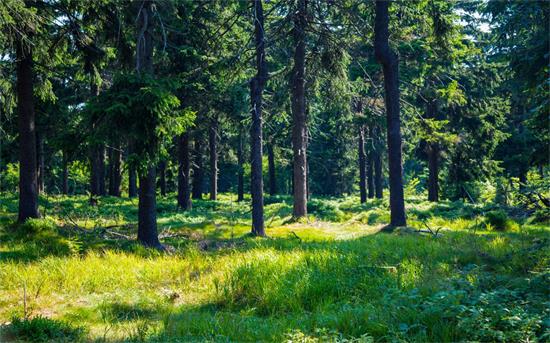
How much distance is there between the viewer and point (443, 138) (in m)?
17.3

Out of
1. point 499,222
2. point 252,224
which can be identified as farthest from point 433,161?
point 252,224

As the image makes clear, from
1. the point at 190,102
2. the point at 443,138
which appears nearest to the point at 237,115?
the point at 190,102

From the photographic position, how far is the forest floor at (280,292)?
471 cm

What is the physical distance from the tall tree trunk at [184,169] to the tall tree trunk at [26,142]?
8.61 meters

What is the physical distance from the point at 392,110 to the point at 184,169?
37.5 ft

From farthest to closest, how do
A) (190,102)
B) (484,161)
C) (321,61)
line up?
(484,161), (190,102), (321,61)

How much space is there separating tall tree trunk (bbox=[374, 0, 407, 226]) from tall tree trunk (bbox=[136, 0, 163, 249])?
7.46m

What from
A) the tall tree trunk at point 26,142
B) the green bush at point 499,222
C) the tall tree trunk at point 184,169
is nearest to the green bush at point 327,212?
the tall tree trunk at point 184,169

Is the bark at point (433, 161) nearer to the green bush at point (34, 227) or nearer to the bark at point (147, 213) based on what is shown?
the bark at point (147, 213)

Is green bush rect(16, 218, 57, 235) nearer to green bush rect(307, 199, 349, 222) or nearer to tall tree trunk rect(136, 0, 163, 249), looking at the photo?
tall tree trunk rect(136, 0, 163, 249)

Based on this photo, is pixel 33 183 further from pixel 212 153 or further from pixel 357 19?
pixel 212 153

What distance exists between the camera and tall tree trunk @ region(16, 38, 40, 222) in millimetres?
12508

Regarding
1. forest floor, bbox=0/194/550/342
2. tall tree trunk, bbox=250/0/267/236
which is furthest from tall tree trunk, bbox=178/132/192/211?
forest floor, bbox=0/194/550/342

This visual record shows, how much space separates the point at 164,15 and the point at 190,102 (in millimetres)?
6051
